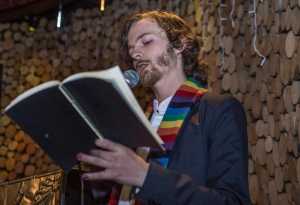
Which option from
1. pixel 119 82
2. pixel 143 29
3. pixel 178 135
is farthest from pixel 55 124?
pixel 143 29

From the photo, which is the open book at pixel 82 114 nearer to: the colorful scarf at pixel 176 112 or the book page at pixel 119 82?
the book page at pixel 119 82

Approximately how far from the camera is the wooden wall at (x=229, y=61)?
2.10 metres

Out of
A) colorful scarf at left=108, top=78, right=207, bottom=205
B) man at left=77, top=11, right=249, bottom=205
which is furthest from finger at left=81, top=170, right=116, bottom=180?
colorful scarf at left=108, top=78, right=207, bottom=205

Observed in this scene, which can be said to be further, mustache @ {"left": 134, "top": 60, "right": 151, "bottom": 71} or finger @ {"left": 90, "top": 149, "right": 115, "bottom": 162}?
mustache @ {"left": 134, "top": 60, "right": 151, "bottom": 71}

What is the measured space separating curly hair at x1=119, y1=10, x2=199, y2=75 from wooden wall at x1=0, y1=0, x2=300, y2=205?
0.28ft

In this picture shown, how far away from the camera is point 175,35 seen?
1.47 meters

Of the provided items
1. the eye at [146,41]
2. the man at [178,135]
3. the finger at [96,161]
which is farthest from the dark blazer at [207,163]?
the eye at [146,41]

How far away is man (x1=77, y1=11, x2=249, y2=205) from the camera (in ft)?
3.39

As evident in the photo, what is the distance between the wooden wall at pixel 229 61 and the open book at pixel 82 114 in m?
0.64

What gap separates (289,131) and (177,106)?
2.77ft

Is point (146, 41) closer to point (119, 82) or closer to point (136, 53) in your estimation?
point (136, 53)

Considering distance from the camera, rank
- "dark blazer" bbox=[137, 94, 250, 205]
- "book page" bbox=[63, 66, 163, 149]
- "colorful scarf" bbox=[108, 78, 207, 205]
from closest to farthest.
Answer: "book page" bbox=[63, 66, 163, 149] → "dark blazer" bbox=[137, 94, 250, 205] → "colorful scarf" bbox=[108, 78, 207, 205]

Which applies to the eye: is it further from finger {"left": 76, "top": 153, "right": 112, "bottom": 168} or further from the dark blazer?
finger {"left": 76, "top": 153, "right": 112, "bottom": 168}

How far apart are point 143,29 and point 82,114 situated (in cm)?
49
